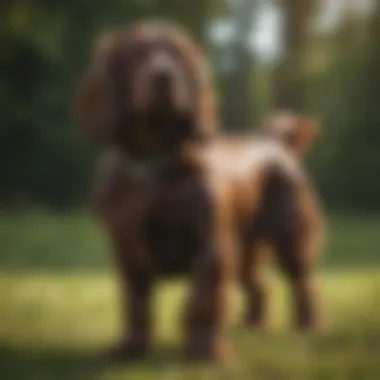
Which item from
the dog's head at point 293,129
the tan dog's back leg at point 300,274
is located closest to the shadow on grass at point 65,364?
the tan dog's back leg at point 300,274

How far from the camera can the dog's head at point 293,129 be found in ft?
4.19

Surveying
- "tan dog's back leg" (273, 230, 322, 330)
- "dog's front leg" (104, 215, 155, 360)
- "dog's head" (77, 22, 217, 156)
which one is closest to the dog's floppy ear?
"dog's head" (77, 22, 217, 156)

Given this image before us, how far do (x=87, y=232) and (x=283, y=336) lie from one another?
0.23 meters

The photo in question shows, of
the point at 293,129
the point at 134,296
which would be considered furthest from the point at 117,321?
the point at 293,129

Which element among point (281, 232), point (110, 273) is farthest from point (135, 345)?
point (281, 232)

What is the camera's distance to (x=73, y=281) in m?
1.28

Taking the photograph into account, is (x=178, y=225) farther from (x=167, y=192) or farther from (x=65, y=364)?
(x=65, y=364)

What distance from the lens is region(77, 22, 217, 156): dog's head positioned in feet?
4.03

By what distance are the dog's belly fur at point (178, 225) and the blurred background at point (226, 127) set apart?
0.04 m

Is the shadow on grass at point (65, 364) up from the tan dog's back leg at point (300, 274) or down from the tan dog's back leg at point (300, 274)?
down

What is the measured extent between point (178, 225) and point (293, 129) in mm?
159

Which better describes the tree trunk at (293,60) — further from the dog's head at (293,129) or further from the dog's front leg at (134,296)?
the dog's front leg at (134,296)

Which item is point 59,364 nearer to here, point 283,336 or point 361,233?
point 283,336

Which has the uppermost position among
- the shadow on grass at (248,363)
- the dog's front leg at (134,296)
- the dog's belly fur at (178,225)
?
the dog's belly fur at (178,225)
